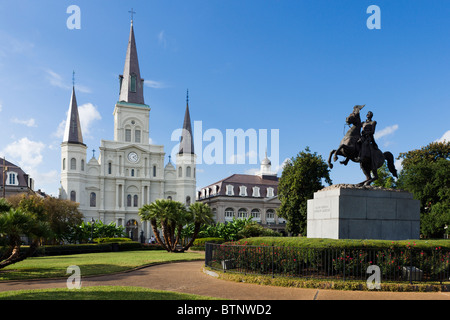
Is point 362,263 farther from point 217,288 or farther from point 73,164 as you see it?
point 73,164

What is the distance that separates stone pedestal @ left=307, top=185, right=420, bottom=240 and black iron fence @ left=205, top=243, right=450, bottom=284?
2043mm

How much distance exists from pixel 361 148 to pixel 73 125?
6502 cm

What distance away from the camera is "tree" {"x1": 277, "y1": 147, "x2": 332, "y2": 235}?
140ft

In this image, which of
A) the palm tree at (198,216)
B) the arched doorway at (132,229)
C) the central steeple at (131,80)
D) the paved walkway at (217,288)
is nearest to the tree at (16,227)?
the paved walkway at (217,288)

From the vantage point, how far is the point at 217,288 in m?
11.9

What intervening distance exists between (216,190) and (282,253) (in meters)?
69.6

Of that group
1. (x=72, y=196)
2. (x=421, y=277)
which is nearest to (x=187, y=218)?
(x=421, y=277)

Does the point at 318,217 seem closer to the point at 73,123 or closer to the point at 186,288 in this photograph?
the point at 186,288

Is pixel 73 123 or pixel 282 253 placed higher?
pixel 73 123

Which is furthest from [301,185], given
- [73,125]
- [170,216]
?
[73,125]

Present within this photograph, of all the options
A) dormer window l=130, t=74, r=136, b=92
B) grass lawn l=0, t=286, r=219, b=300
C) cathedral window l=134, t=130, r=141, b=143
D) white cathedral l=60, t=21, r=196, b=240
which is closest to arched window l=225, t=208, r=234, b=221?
white cathedral l=60, t=21, r=196, b=240

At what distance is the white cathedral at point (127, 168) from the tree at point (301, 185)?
34.5 metres
